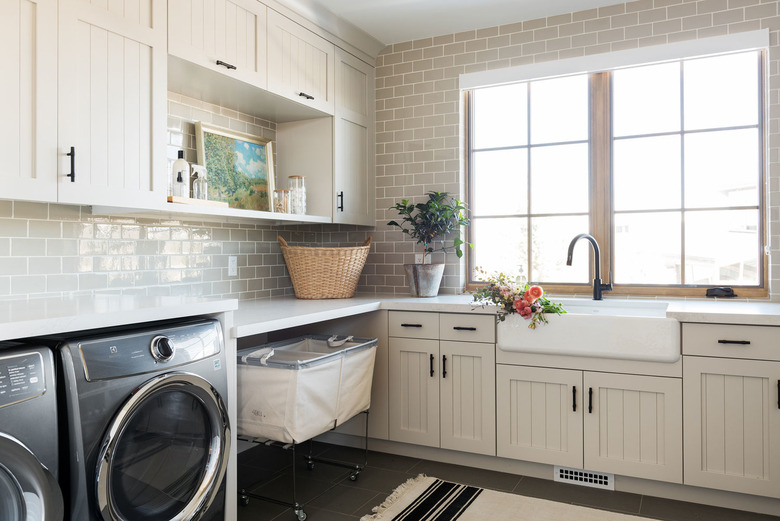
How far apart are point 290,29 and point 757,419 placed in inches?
113

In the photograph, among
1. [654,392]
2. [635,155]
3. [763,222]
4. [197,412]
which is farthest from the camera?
[635,155]

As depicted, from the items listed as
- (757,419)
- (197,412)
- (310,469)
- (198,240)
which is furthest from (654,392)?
(198,240)

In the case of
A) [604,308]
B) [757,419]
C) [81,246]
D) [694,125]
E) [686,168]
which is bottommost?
[757,419]

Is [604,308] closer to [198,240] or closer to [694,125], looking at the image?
[694,125]

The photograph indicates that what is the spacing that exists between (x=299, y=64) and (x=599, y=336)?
2.07 metres

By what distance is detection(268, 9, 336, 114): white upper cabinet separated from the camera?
292cm

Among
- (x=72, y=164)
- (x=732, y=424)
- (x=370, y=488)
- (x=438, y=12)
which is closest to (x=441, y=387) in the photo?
(x=370, y=488)

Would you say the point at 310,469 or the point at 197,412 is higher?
the point at 197,412

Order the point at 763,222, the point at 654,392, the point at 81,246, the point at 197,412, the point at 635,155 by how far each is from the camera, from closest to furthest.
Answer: the point at 197,412 → the point at 81,246 → the point at 654,392 → the point at 763,222 → the point at 635,155

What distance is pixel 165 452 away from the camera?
1.83 meters

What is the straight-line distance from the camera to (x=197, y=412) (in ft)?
6.47

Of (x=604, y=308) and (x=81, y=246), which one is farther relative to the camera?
(x=604, y=308)

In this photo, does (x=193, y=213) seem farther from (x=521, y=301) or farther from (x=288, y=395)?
(x=521, y=301)

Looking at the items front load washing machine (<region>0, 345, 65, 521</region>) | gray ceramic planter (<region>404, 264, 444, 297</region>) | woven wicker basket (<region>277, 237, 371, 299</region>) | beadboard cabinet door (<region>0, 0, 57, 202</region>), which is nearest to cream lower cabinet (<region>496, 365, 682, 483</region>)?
gray ceramic planter (<region>404, 264, 444, 297</region>)
